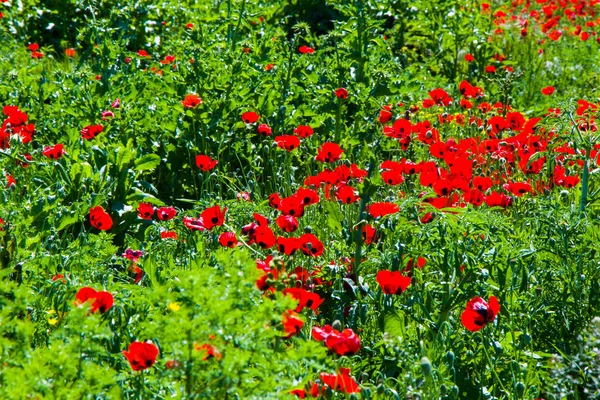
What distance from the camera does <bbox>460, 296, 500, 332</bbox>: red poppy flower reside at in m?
2.31

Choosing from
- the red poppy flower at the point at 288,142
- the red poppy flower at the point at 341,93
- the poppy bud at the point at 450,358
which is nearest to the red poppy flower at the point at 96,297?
the poppy bud at the point at 450,358

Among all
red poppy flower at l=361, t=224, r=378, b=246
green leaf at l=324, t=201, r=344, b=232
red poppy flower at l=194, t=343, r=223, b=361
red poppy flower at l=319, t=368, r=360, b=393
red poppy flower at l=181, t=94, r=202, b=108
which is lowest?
green leaf at l=324, t=201, r=344, b=232

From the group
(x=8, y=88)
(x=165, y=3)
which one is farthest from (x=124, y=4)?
(x=8, y=88)

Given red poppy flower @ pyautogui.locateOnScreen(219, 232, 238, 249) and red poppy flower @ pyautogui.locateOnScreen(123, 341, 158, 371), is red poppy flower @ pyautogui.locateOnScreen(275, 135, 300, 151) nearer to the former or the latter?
red poppy flower @ pyautogui.locateOnScreen(219, 232, 238, 249)

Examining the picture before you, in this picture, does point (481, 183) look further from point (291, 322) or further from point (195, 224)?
point (291, 322)

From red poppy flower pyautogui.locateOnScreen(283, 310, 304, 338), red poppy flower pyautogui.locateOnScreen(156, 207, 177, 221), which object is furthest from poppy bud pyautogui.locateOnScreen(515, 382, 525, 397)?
red poppy flower pyautogui.locateOnScreen(156, 207, 177, 221)

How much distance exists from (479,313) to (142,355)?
0.95 m

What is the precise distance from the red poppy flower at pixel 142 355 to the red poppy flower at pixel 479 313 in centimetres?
89

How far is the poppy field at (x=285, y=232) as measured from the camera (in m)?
1.91

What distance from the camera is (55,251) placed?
3004 mm

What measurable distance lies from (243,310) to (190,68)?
113 inches

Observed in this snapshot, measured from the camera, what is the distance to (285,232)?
11.5 feet

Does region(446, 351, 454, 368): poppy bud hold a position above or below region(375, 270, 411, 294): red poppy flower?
below

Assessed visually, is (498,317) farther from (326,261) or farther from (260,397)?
(260,397)
